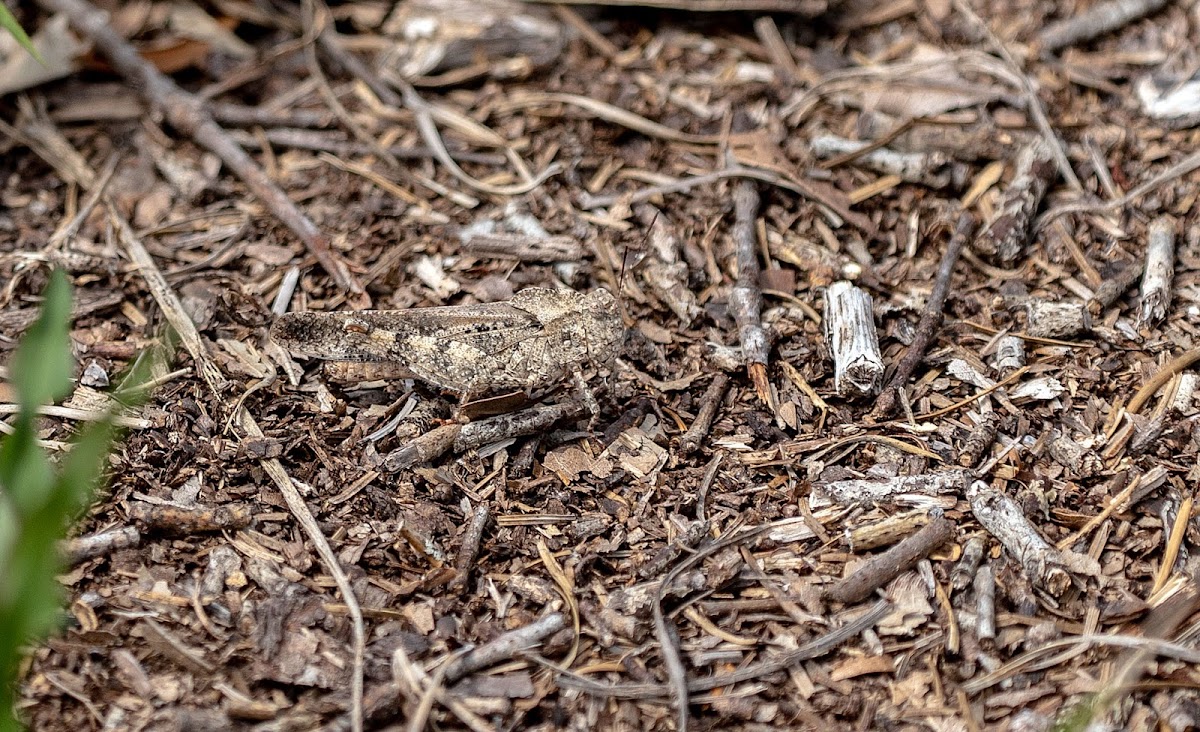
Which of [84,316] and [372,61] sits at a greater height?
[372,61]

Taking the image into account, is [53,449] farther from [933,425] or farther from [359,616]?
[933,425]

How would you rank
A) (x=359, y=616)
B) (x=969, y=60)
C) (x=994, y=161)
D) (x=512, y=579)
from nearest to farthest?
(x=359, y=616) → (x=512, y=579) → (x=994, y=161) → (x=969, y=60)

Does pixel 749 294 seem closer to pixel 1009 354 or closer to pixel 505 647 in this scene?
pixel 1009 354

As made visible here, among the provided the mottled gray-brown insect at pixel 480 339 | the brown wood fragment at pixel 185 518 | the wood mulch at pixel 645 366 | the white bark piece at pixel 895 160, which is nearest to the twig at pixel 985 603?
the wood mulch at pixel 645 366

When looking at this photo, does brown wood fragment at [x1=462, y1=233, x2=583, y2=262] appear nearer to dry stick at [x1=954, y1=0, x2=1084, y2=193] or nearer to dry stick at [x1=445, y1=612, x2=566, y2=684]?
dry stick at [x1=445, y1=612, x2=566, y2=684]

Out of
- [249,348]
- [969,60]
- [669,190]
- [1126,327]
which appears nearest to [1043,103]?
[969,60]

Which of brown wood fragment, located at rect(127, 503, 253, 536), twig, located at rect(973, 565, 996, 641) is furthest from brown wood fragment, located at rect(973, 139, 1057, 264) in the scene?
brown wood fragment, located at rect(127, 503, 253, 536)

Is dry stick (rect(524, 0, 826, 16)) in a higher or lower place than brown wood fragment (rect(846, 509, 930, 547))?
higher
